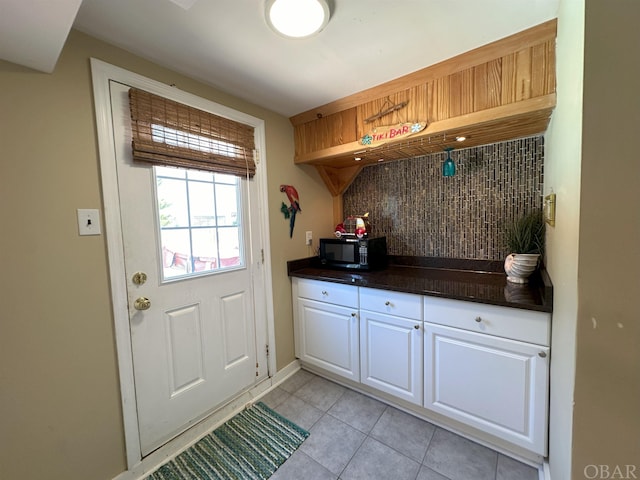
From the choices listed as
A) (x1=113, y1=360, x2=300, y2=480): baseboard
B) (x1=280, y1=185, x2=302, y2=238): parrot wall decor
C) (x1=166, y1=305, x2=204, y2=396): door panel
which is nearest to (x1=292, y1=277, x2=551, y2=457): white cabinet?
(x1=113, y1=360, x2=300, y2=480): baseboard

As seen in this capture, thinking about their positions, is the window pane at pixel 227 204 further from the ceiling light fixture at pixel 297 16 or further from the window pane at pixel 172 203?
the ceiling light fixture at pixel 297 16

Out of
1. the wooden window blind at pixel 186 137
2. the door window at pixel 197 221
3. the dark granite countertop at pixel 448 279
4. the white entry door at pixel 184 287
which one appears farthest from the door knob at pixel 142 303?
the dark granite countertop at pixel 448 279

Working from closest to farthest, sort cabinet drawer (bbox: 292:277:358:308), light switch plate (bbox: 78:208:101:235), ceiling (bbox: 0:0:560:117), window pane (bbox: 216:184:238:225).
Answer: ceiling (bbox: 0:0:560:117) < light switch plate (bbox: 78:208:101:235) < window pane (bbox: 216:184:238:225) < cabinet drawer (bbox: 292:277:358:308)

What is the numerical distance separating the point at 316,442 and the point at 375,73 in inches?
85.5

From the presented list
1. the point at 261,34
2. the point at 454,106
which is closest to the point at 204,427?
the point at 261,34

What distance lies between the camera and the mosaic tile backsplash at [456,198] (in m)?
1.73

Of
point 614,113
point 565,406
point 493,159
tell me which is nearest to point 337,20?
point 614,113

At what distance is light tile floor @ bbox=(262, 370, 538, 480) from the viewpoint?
127 cm

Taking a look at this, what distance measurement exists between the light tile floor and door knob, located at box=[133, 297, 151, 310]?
1.07 meters

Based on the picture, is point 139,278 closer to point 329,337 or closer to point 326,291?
point 326,291

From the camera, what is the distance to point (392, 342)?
1.63 meters

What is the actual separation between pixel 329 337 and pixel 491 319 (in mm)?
1076

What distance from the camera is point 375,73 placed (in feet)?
4.92

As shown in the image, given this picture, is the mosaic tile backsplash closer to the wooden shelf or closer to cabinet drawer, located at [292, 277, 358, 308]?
the wooden shelf
